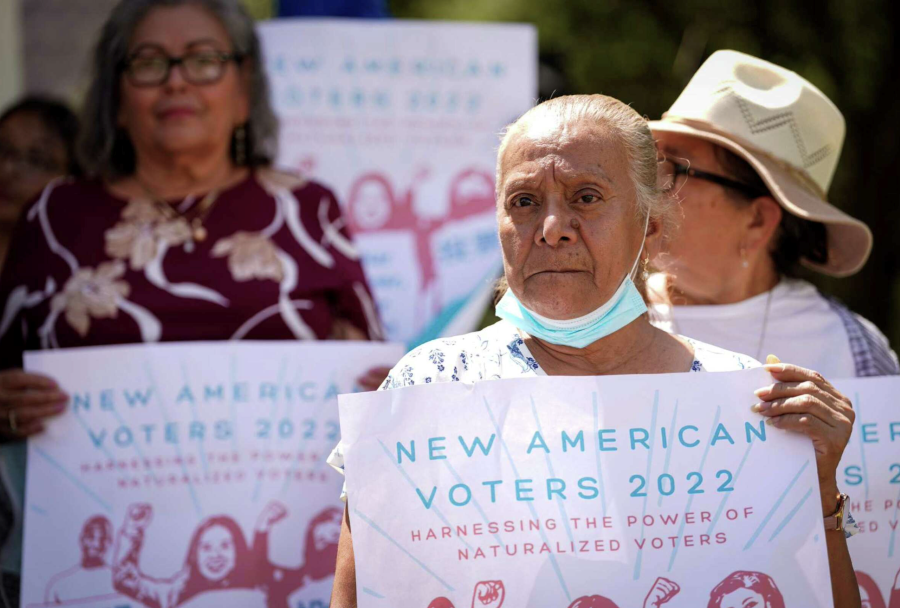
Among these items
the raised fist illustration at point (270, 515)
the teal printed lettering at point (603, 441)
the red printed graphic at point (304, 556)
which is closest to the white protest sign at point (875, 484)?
the teal printed lettering at point (603, 441)

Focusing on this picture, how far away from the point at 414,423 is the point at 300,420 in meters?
1.06

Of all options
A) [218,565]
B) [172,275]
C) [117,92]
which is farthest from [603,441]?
[117,92]

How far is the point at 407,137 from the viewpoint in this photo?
4691 millimetres

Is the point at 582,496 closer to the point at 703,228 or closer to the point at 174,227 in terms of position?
the point at 703,228

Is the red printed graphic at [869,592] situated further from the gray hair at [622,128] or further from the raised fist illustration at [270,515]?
the raised fist illustration at [270,515]

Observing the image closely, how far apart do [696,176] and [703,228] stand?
0.16 metres

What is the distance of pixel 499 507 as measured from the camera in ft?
7.23

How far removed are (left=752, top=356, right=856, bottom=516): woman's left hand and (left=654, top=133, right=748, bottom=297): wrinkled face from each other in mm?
890

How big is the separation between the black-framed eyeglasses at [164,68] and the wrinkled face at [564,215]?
5.62 ft

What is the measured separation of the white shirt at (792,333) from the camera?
314 centimetres

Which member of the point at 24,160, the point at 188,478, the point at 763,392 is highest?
the point at 24,160

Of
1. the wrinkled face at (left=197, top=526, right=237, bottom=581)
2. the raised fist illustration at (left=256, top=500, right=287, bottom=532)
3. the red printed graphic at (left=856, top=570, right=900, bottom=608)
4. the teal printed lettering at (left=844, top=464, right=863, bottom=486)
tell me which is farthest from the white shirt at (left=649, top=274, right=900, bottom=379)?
the wrinkled face at (left=197, top=526, right=237, bottom=581)

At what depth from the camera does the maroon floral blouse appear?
11.1ft

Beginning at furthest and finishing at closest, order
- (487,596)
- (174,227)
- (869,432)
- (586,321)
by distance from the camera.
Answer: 1. (174,227)
2. (869,432)
3. (586,321)
4. (487,596)
